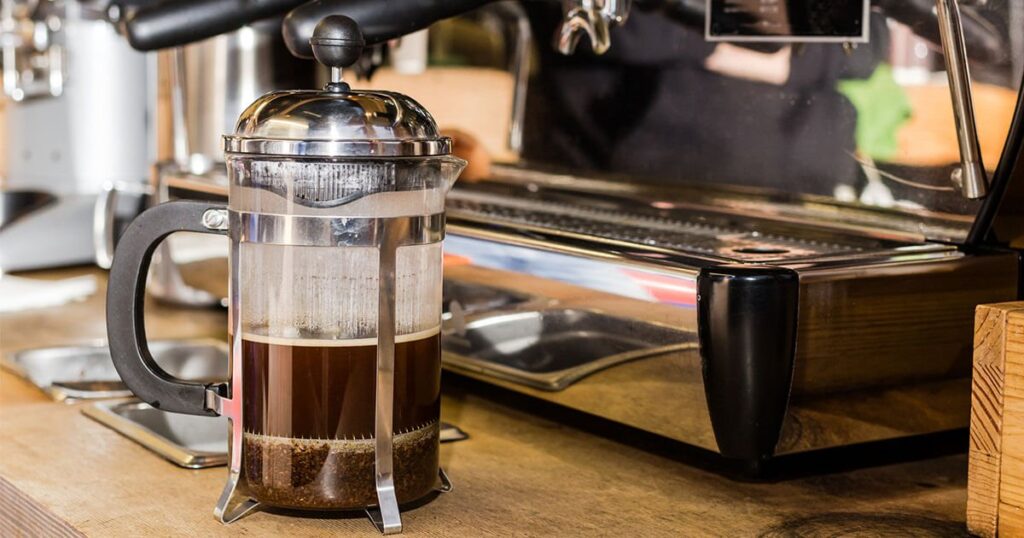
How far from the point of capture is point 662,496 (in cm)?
70

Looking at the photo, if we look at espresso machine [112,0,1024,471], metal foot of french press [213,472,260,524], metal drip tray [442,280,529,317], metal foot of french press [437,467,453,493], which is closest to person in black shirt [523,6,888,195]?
espresso machine [112,0,1024,471]

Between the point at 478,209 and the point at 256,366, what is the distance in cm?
38

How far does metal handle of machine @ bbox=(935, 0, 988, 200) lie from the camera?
731 mm

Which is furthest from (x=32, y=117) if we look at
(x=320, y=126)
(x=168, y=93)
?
(x=320, y=126)

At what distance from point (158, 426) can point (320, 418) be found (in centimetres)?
30

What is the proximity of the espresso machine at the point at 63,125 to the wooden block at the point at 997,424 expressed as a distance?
110 cm

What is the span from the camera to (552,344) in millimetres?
774

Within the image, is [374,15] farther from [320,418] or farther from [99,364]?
[99,364]

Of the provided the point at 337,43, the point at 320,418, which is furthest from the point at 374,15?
the point at 320,418

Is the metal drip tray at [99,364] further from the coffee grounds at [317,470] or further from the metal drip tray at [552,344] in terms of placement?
the coffee grounds at [317,470]

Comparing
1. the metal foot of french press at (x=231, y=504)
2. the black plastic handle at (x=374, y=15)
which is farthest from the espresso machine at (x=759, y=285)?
the metal foot of french press at (x=231, y=504)

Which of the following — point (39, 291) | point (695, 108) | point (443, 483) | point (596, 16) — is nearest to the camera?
point (443, 483)

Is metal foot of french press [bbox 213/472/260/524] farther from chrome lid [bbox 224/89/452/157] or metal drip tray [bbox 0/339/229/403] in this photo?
metal drip tray [bbox 0/339/229/403]

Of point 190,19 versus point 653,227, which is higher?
point 190,19
